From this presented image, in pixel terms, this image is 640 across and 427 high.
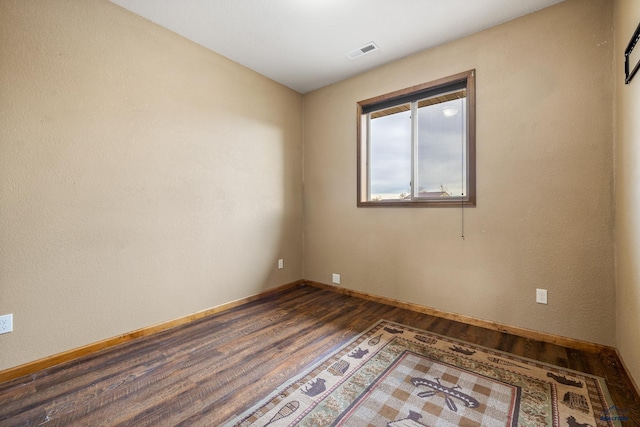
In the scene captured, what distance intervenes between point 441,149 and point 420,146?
9.0 inches

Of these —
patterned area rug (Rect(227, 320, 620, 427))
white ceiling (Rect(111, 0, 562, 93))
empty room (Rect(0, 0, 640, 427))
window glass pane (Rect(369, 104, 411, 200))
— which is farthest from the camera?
window glass pane (Rect(369, 104, 411, 200))

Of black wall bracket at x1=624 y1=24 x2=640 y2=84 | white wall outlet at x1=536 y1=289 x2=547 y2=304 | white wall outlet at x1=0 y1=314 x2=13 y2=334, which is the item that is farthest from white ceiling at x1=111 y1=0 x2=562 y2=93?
white wall outlet at x1=0 y1=314 x2=13 y2=334

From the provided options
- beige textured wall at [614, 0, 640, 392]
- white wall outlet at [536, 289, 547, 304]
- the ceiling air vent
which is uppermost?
the ceiling air vent

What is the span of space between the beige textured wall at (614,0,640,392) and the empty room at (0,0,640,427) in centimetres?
3

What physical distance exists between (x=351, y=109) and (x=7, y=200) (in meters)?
3.19

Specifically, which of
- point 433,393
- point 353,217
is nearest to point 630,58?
point 433,393

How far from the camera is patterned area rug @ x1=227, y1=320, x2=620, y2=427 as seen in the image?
56.2 inches

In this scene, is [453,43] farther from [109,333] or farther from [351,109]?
[109,333]

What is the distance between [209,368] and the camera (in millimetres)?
1916

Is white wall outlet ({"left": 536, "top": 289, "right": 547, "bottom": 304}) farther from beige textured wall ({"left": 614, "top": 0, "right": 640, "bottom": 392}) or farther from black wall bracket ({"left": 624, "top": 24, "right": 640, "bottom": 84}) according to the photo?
black wall bracket ({"left": 624, "top": 24, "right": 640, "bottom": 84})

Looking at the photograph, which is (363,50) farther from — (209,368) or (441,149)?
(209,368)

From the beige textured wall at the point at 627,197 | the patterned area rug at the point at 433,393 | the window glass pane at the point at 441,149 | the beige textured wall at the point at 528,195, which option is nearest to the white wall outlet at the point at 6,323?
the patterned area rug at the point at 433,393

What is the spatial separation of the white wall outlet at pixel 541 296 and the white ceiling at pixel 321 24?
2321 mm

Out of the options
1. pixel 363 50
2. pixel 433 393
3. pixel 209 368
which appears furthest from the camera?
pixel 363 50
